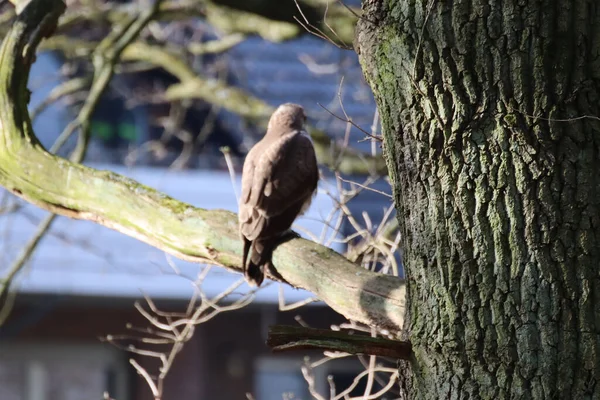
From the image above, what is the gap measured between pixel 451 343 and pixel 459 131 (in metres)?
0.56

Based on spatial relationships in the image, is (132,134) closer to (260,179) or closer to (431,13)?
(260,179)

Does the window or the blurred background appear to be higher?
the blurred background

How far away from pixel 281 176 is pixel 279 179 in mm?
23

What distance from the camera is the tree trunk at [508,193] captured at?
2291 millimetres

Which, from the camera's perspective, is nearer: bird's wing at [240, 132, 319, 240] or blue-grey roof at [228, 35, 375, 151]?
bird's wing at [240, 132, 319, 240]

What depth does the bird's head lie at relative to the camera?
15.5 ft

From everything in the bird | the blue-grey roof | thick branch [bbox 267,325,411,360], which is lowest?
thick branch [bbox 267,325,411,360]

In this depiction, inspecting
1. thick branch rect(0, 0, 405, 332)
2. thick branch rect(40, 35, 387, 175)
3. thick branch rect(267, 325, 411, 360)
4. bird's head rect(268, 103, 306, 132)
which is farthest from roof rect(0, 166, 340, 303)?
thick branch rect(267, 325, 411, 360)

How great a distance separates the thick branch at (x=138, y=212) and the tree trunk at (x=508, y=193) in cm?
48

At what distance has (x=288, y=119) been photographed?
475 cm

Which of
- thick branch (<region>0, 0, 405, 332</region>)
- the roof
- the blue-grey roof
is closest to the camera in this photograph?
thick branch (<region>0, 0, 405, 332</region>)

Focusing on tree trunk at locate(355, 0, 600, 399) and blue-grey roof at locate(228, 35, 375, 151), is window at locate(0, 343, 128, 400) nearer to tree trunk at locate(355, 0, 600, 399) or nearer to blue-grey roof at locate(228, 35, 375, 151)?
blue-grey roof at locate(228, 35, 375, 151)

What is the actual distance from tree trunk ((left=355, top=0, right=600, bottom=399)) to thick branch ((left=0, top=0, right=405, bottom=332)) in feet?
1.57

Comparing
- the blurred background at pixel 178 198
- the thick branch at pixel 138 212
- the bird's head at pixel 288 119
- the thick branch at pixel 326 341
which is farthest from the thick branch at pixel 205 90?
the thick branch at pixel 326 341
